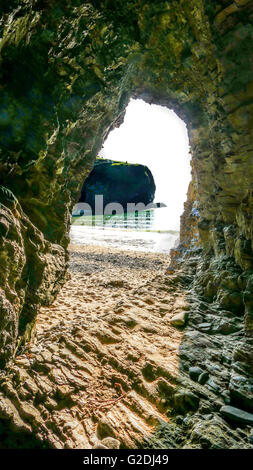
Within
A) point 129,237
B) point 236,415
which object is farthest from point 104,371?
point 129,237

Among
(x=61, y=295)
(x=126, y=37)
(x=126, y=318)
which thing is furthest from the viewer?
(x=61, y=295)

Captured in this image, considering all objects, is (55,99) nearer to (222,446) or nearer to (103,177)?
(222,446)

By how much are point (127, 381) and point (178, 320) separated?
176 cm

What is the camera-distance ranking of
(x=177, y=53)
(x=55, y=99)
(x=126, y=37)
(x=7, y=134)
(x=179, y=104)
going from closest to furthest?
(x=7, y=134) < (x=55, y=99) < (x=126, y=37) < (x=177, y=53) < (x=179, y=104)

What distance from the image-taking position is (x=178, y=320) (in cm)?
439

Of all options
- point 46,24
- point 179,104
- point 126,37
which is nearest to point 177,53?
point 126,37

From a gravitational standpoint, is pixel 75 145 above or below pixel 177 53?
below

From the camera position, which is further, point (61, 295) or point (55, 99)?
point (61, 295)

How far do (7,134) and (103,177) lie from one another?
57.4m

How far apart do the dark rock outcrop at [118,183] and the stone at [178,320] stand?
54.4m

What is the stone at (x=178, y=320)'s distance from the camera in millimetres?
4340

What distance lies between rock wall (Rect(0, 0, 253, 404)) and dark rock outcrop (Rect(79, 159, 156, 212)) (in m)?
52.1
